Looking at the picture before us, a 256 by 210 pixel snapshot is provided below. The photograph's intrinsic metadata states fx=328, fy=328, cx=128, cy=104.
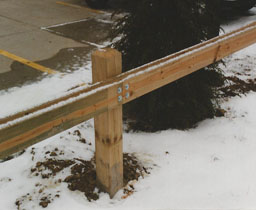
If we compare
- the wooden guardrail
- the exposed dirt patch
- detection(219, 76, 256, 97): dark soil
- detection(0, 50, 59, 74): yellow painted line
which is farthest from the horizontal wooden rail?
detection(0, 50, 59, 74): yellow painted line

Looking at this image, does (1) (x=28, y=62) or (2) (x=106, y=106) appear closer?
(2) (x=106, y=106)

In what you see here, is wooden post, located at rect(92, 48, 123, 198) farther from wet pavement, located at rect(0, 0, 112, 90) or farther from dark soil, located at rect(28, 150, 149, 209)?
wet pavement, located at rect(0, 0, 112, 90)

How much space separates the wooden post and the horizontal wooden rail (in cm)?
7

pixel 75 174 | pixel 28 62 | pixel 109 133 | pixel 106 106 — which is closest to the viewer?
pixel 106 106

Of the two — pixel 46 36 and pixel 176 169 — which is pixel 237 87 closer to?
pixel 176 169

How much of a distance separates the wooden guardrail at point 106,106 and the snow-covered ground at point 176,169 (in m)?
0.30

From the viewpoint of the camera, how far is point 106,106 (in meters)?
2.06

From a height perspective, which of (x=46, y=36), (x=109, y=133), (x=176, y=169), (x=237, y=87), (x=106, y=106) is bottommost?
(x=176, y=169)

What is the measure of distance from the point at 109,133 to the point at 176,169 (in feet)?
2.88

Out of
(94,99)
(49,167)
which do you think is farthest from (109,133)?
(49,167)

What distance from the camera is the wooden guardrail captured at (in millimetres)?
1643

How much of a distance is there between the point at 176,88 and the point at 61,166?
1424mm

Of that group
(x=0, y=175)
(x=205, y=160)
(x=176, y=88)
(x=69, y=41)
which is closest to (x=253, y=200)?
(x=205, y=160)

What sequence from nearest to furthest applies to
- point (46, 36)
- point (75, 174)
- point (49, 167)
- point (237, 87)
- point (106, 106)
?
point (106, 106) < point (75, 174) < point (49, 167) < point (237, 87) < point (46, 36)
